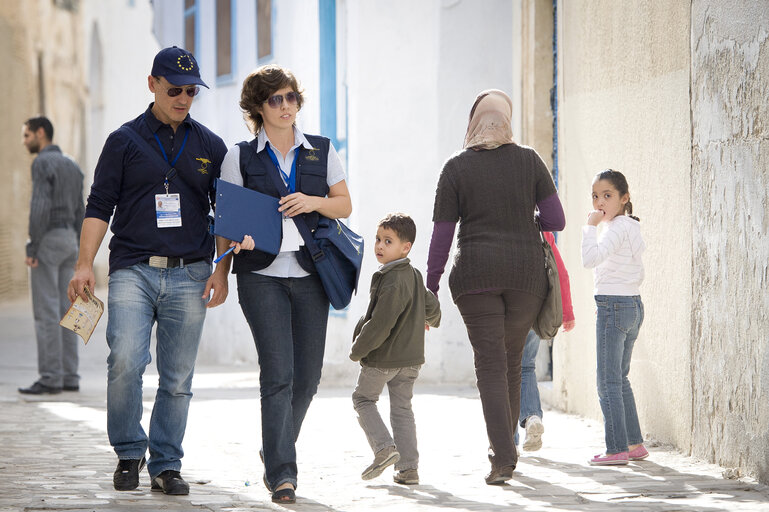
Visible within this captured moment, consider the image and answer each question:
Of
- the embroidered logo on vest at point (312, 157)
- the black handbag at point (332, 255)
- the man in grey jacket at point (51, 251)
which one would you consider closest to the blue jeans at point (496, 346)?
the black handbag at point (332, 255)

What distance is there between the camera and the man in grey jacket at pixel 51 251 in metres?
10.5

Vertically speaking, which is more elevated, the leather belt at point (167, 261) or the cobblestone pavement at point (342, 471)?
the leather belt at point (167, 261)

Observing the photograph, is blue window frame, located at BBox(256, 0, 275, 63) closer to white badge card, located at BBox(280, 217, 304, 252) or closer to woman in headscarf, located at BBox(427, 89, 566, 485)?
woman in headscarf, located at BBox(427, 89, 566, 485)

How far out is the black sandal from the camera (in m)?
5.46

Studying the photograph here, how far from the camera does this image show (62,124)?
2969cm

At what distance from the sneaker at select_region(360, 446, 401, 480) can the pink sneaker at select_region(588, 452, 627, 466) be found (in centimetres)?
115

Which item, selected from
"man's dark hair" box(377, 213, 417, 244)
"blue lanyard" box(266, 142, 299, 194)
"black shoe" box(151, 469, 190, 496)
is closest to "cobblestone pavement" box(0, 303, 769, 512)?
"black shoe" box(151, 469, 190, 496)

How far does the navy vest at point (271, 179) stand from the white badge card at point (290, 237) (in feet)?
0.12

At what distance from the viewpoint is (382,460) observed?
233 inches

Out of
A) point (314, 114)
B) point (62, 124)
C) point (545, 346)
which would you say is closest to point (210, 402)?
point (545, 346)

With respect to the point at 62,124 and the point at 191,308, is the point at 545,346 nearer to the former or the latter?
the point at 191,308

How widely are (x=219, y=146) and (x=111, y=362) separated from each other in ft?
3.52

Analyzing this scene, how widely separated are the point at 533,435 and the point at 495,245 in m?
1.40

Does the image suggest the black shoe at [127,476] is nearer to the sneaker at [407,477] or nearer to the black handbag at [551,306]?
the sneaker at [407,477]
